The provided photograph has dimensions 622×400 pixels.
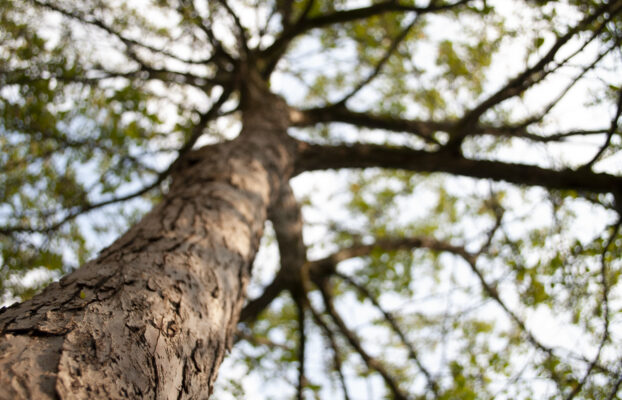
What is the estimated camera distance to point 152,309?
1.07m

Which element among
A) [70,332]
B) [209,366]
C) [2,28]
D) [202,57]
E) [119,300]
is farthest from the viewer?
[202,57]

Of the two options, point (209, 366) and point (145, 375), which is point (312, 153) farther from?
point (145, 375)

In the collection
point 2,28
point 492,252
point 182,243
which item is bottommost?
point 182,243

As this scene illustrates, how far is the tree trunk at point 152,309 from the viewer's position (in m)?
0.80

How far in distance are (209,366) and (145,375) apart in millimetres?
329

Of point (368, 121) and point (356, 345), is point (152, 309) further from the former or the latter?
point (368, 121)

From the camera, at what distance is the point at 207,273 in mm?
1417

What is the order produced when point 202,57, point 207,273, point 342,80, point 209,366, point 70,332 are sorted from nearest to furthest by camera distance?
point 70,332
point 209,366
point 207,273
point 202,57
point 342,80

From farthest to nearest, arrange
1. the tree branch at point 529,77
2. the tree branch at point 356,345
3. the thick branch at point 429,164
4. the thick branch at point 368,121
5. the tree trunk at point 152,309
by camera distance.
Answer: the thick branch at point 368,121, the tree branch at point 356,345, the thick branch at point 429,164, the tree branch at point 529,77, the tree trunk at point 152,309

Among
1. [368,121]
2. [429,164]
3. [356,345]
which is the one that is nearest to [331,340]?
[356,345]

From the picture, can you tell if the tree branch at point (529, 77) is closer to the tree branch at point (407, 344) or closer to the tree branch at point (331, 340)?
the tree branch at point (407, 344)

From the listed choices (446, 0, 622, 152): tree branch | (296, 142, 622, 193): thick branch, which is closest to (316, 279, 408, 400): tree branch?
(296, 142, 622, 193): thick branch

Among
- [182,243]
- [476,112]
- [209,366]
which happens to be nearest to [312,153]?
[476,112]

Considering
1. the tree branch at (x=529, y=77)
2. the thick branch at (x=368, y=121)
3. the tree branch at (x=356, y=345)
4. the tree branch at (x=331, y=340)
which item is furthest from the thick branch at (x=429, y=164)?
the tree branch at (x=331, y=340)
